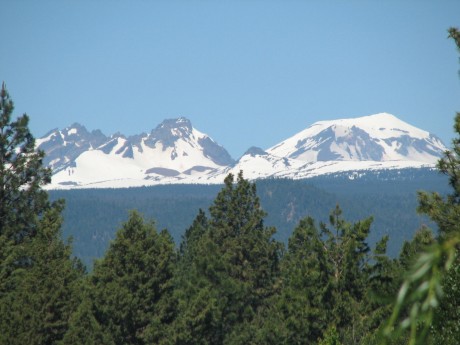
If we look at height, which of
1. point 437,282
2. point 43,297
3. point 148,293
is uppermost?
point 437,282

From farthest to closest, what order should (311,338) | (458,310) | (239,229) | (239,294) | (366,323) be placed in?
1. (239,229)
2. (239,294)
3. (311,338)
4. (366,323)
5. (458,310)

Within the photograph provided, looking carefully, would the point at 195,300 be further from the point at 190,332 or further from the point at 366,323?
the point at 366,323

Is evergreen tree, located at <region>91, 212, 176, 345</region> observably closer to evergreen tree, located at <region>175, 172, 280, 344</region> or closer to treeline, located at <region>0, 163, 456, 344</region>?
treeline, located at <region>0, 163, 456, 344</region>

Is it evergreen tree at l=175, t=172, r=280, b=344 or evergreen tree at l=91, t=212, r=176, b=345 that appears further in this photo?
evergreen tree at l=175, t=172, r=280, b=344

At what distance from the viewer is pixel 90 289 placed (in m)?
41.2

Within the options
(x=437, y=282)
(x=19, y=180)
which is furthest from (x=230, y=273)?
(x=437, y=282)

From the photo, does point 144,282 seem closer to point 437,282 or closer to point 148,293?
point 148,293

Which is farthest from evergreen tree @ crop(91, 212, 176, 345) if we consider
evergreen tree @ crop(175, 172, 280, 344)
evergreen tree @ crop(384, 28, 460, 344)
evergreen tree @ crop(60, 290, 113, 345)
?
evergreen tree @ crop(384, 28, 460, 344)

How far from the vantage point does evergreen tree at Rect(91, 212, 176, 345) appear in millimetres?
41438

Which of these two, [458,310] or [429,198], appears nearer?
[458,310]

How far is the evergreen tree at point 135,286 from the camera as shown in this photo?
4144 cm

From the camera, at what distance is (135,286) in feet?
140

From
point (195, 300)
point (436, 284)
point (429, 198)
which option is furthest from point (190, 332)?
point (436, 284)

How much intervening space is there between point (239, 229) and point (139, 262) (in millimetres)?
25686
